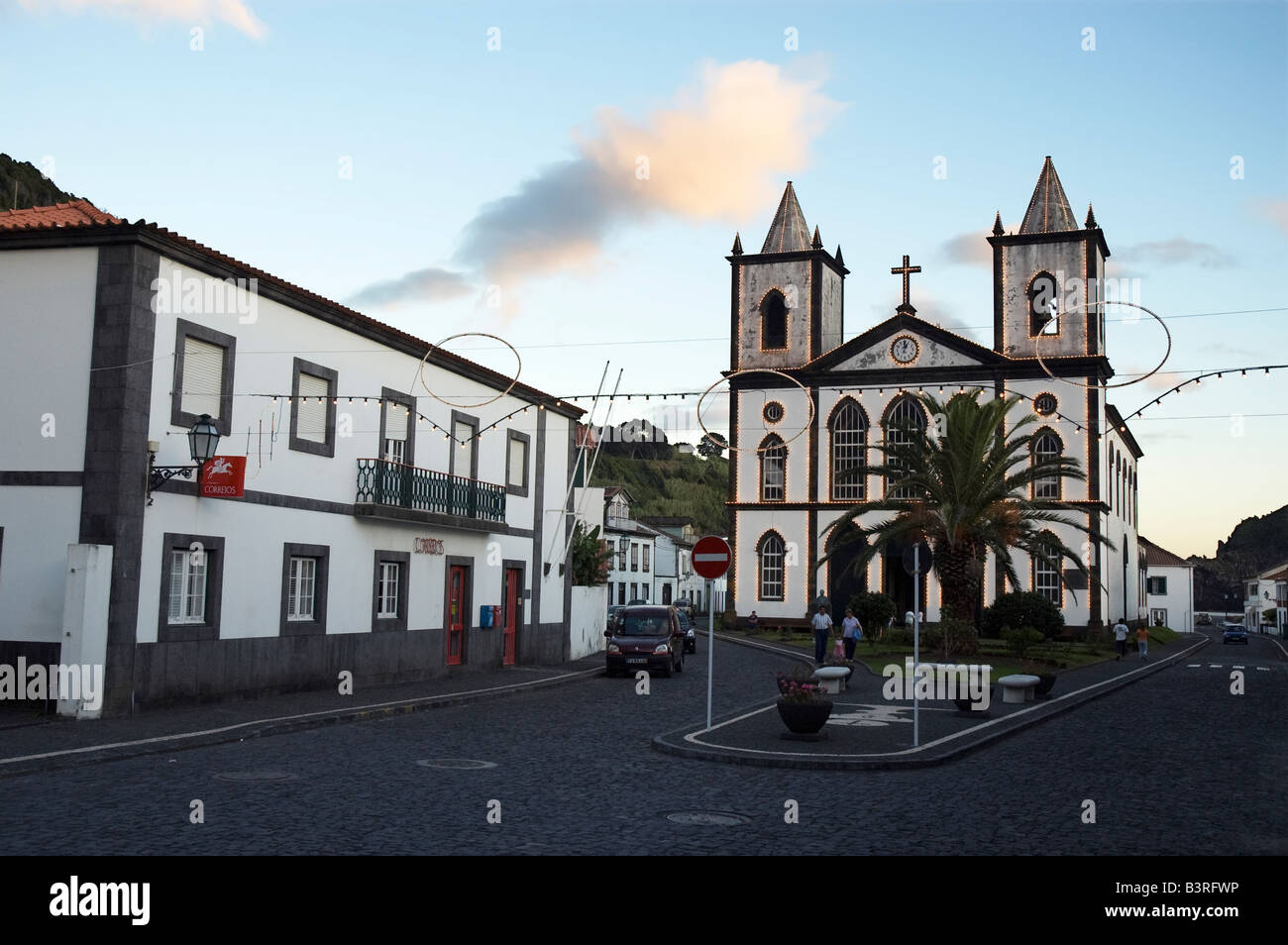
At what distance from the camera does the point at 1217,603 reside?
171500 millimetres

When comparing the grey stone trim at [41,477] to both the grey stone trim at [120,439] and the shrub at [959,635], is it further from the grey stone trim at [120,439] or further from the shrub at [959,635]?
the shrub at [959,635]

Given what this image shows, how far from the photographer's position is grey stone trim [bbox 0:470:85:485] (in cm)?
1712

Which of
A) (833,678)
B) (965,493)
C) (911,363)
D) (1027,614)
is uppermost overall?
(911,363)

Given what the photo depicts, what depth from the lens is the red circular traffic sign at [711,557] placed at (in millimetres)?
16266

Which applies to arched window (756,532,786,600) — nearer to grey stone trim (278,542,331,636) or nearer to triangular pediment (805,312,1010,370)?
triangular pediment (805,312,1010,370)

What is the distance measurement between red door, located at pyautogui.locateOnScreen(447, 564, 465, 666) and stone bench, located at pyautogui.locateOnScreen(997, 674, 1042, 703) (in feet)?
38.4

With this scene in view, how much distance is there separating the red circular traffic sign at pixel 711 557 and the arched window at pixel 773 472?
1538 inches

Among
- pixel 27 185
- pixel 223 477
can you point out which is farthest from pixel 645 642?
pixel 27 185

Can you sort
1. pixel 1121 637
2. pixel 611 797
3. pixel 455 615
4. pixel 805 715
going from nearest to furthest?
pixel 611 797, pixel 805 715, pixel 455 615, pixel 1121 637

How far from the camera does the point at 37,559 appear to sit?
17.2 metres

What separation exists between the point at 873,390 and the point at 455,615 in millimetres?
31489

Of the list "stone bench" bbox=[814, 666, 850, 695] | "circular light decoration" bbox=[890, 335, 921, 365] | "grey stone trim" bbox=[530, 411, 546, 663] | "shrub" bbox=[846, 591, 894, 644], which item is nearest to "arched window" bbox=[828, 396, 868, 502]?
"circular light decoration" bbox=[890, 335, 921, 365]

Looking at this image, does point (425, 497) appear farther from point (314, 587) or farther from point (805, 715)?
point (805, 715)
